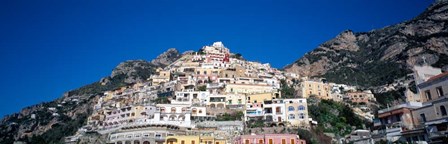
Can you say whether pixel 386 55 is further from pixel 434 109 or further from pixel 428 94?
pixel 434 109

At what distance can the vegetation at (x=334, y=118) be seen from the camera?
7369 cm

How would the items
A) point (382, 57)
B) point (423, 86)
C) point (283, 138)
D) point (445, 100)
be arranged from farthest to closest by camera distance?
1. point (382, 57)
2. point (283, 138)
3. point (423, 86)
4. point (445, 100)

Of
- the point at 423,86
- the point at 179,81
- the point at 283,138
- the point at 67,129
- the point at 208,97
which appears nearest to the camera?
the point at 423,86

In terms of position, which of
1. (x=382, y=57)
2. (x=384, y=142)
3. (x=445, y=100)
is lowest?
(x=384, y=142)

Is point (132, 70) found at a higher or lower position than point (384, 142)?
higher

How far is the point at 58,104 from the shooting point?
13162cm

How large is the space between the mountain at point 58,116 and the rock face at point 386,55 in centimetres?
6658

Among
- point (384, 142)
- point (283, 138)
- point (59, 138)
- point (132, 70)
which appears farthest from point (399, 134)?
point (132, 70)

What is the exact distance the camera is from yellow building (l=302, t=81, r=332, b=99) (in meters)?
91.8

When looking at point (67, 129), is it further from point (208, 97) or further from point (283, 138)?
point (283, 138)

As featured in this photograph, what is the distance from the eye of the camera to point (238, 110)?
263 ft

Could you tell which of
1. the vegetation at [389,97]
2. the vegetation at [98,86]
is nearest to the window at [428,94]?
the vegetation at [389,97]

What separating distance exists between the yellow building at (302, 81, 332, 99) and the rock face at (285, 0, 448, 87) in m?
32.6

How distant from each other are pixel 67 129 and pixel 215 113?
4281 cm
